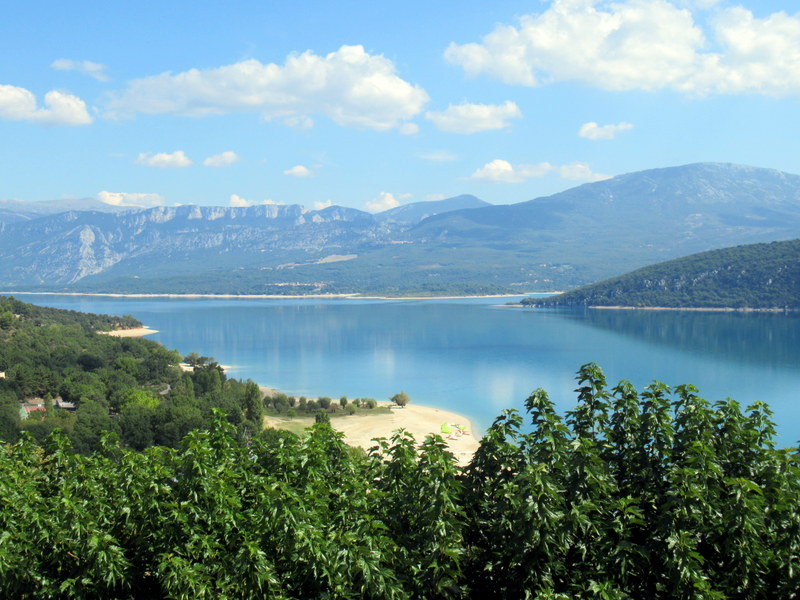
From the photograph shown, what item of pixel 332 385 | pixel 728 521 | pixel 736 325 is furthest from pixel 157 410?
pixel 736 325

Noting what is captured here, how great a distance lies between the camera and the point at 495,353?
5706 centimetres

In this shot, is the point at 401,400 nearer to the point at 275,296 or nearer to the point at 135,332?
the point at 135,332

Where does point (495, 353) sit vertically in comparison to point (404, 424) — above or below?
above

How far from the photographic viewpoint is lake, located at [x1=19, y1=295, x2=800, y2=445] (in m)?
39.9

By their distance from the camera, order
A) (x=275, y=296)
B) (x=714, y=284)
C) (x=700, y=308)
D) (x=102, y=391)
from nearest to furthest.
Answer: (x=102, y=391) < (x=700, y=308) < (x=714, y=284) < (x=275, y=296)

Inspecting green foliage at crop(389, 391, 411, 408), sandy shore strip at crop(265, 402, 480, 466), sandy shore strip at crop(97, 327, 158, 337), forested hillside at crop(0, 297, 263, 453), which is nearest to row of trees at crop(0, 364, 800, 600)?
forested hillside at crop(0, 297, 263, 453)

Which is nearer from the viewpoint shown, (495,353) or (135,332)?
(495,353)

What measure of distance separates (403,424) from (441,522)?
2447 centimetres

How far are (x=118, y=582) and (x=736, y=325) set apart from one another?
268ft

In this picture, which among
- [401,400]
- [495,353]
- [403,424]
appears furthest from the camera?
[495,353]

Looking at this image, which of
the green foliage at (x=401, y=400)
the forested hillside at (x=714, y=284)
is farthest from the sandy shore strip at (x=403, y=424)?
the forested hillside at (x=714, y=284)

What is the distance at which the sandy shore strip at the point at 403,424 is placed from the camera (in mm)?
27062

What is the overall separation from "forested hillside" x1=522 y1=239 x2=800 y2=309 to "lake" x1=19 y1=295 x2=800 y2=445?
8830 millimetres

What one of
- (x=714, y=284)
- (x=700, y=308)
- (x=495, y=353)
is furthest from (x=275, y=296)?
(x=495, y=353)
